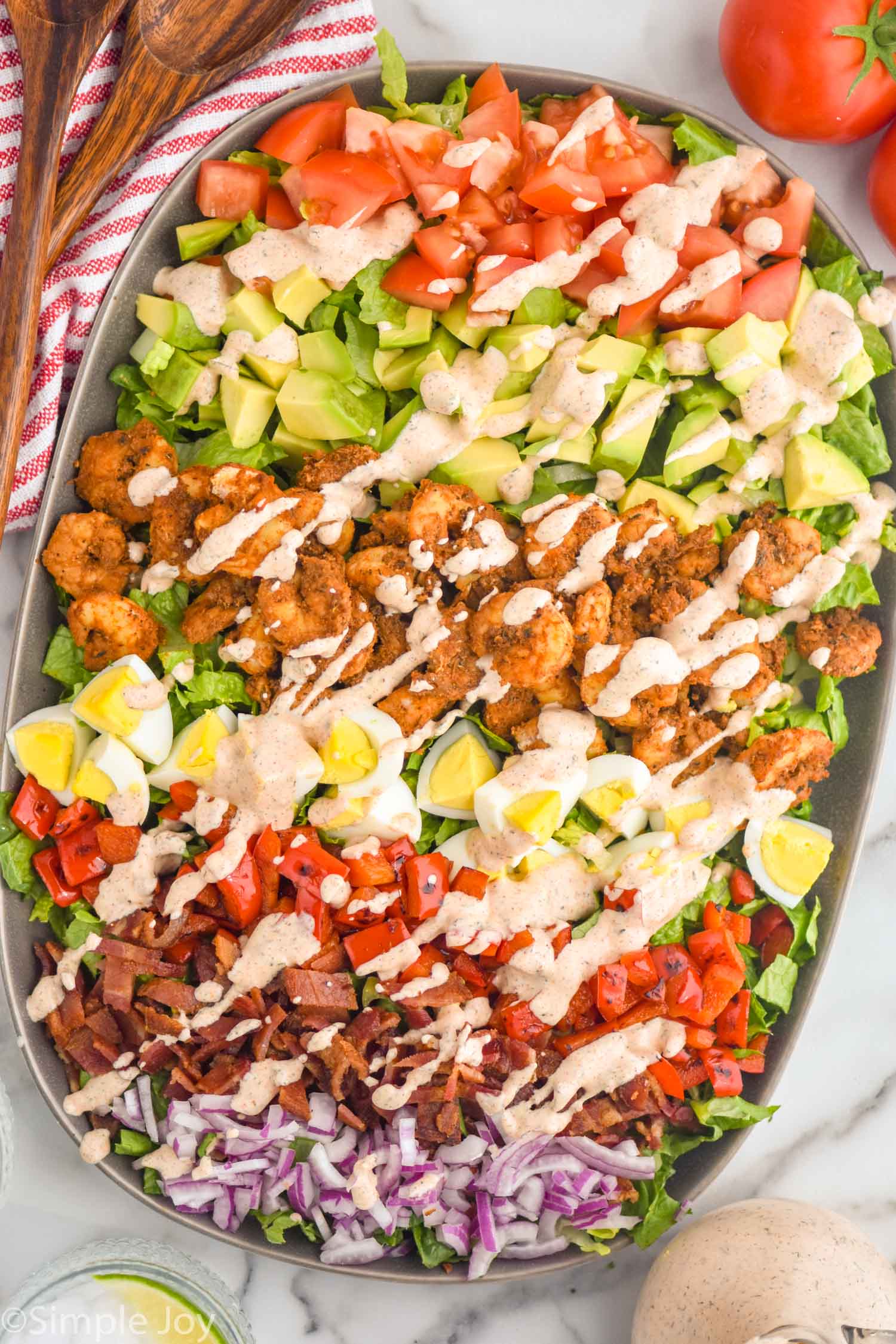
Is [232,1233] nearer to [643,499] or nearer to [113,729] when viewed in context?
[113,729]

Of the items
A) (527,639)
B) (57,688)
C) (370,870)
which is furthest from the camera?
(57,688)

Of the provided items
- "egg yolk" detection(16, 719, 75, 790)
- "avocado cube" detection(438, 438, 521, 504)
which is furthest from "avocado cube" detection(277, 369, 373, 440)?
"egg yolk" detection(16, 719, 75, 790)

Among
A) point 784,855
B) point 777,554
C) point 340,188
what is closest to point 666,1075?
point 784,855

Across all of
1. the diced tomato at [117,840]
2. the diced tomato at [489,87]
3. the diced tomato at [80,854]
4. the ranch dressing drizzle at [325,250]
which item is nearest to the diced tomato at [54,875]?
the diced tomato at [80,854]

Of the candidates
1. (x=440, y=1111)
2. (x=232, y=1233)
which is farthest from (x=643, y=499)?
(x=232, y=1233)

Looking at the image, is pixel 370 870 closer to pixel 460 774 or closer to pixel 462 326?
pixel 460 774

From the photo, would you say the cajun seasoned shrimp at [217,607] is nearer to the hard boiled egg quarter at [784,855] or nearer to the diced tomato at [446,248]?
the diced tomato at [446,248]

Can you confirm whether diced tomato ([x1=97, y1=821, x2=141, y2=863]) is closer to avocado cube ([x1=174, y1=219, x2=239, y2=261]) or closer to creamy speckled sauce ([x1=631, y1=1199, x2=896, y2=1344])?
avocado cube ([x1=174, y1=219, x2=239, y2=261])
